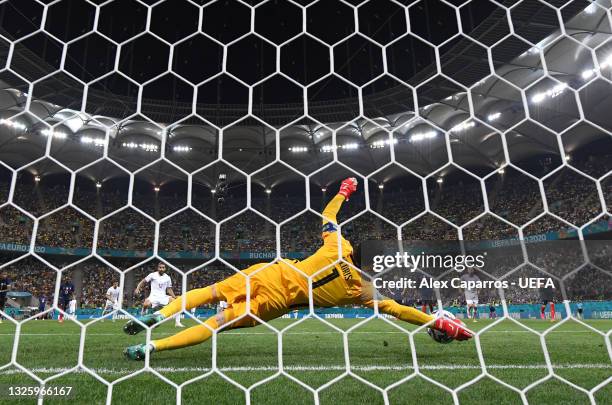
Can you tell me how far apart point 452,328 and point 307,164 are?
767 inches

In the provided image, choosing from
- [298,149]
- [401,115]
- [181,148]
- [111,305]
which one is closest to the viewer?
[111,305]

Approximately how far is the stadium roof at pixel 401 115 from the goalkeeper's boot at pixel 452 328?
1074 cm

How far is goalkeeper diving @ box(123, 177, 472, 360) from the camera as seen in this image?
3.04 m

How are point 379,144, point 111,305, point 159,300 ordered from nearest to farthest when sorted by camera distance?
point 111,305, point 159,300, point 379,144

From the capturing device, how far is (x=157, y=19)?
36.6 ft

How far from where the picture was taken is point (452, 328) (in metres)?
3.69

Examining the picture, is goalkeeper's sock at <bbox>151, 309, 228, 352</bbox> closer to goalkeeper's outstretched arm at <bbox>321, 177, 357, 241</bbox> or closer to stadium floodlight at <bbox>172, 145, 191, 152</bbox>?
goalkeeper's outstretched arm at <bbox>321, 177, 357, 241</bbox>

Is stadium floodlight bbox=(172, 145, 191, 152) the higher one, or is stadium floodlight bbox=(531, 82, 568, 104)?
stadium floodlight bbox=(531, 82, 568, 104)

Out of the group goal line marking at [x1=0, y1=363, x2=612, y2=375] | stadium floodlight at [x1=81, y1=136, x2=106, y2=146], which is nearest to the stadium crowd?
stadium floodlight at [x1=81, y1=136, x2=106, y2=146]

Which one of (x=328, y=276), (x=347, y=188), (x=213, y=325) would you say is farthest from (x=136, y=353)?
(x=347, y=188)

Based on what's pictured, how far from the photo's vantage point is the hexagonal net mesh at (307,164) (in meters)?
3.55

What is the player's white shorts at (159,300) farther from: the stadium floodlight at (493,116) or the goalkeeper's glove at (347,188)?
the stadium floodlight at (493,116)

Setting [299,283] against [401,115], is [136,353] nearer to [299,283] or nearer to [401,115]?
[299,283]

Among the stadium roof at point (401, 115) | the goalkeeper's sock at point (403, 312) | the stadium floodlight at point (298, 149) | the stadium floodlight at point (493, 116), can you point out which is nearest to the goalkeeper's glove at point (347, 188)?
the goalkeeper's sock at point (403, 312)
